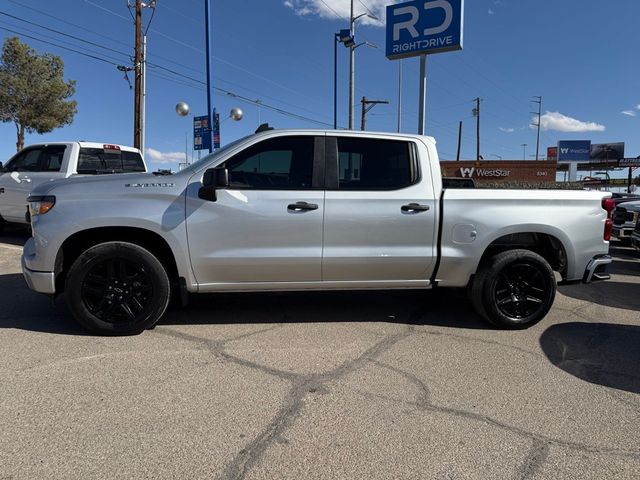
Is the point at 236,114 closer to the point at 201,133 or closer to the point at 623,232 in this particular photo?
the point at 201,133

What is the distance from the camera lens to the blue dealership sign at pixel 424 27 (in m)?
13.0

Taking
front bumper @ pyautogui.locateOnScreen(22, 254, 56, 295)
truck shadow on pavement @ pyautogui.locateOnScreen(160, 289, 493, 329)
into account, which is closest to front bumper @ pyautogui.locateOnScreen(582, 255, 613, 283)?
truck shadow on pavement @ pyautogui.locateOnScreen(160, 289, 493, 329)

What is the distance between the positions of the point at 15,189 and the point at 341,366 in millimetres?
8852

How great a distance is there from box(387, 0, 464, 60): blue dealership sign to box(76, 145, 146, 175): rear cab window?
7.89 m

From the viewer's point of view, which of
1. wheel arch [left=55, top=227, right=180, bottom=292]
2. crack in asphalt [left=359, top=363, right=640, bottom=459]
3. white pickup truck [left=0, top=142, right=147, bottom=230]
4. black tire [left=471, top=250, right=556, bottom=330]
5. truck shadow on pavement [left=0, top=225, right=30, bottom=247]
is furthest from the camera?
truck shadow on pavement [left=0, top=225, right=30, bottom=247]

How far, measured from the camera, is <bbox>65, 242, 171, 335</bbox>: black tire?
438 centimetres

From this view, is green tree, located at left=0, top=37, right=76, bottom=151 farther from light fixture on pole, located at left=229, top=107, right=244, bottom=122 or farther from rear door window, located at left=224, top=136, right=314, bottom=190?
rear door window, located at left=224, top=136, right=314, bottom=190

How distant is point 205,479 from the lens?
8.16 ft

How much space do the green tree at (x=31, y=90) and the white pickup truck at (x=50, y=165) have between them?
18674mm

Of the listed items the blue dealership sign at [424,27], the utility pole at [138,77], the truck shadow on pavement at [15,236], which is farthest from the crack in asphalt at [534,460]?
the utility pole at [138,77]

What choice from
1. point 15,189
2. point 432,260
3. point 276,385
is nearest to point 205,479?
point 276,385

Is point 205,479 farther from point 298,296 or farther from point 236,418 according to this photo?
point 298,296

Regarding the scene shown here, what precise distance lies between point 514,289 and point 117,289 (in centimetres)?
380

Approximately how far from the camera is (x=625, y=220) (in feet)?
37.3
